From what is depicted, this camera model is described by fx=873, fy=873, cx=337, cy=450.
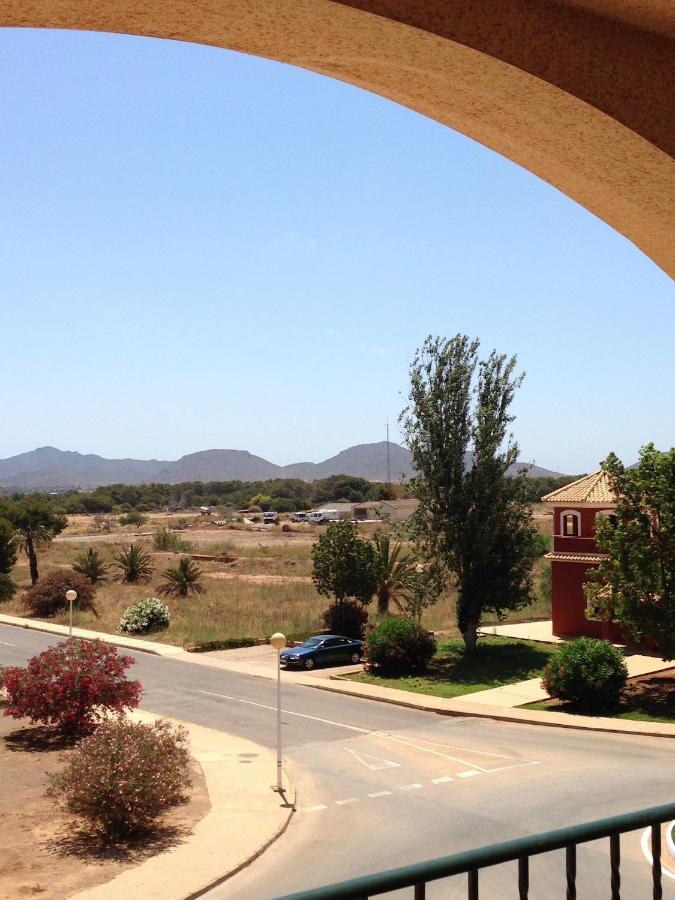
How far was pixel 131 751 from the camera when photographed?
13.9 meters

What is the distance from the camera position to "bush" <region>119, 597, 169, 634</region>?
124 feet

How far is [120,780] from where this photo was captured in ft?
43.6

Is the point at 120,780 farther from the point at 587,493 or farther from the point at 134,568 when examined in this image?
the point at 134,568

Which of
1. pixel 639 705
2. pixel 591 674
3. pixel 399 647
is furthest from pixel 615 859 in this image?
pixel 399 647

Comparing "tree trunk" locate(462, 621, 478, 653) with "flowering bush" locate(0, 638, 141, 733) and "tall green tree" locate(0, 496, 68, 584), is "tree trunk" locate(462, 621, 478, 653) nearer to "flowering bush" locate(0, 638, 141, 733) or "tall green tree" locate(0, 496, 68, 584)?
"flowering bush" locate(0, 638, 141, 733)

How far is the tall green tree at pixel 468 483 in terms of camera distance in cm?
2950

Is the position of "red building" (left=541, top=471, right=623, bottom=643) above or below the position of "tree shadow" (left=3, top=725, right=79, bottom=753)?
above

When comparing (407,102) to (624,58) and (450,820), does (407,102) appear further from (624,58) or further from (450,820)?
(450,820)

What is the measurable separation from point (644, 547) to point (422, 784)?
32.8ft

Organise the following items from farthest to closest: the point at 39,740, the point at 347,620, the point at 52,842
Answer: the point at 347,620 → the point at 39,740 → the point at 52,842

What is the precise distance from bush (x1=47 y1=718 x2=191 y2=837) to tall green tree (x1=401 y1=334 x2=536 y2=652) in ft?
54.0

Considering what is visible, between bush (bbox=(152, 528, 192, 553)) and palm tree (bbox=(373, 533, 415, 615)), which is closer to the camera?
palm tree (bbox=(373, 533, 415, 615))

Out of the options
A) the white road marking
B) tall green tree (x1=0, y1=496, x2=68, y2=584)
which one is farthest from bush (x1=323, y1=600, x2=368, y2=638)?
tall green tree (x1=0, y1=496, x2=68, y2=584)

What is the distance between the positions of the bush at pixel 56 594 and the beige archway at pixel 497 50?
4262 cm
